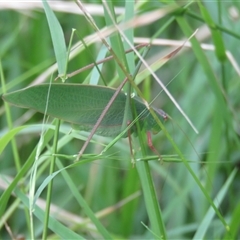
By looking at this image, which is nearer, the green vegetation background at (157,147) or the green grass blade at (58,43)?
the green grass blade at (58,43)

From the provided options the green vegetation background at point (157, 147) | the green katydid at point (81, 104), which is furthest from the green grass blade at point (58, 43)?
the green vegetation background at point (157, 147)

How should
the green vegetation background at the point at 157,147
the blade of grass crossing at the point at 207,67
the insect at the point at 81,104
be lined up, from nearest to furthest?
the insect at the point at 81,104, the blade of grass crossing at the point at 207,67, the green vegetation background at the point at 157,147

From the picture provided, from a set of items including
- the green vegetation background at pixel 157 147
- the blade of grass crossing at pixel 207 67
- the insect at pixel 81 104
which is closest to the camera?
the insect at pixel 81 104

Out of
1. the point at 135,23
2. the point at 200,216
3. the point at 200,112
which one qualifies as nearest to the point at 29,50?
the point at 200,112

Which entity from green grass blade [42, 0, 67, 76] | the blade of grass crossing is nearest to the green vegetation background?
the blade of grass crossing

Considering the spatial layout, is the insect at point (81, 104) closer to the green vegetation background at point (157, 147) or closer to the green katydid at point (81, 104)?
the green katydid at point (81, 104)

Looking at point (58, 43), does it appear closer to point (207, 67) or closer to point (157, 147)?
point (207, 67)

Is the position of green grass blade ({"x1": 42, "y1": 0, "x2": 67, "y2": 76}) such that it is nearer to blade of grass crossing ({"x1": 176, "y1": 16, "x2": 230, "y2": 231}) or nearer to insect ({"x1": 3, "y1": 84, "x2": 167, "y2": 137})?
insect ({"x1": 3, "y1": 84, "x2": 167, "y2": 137})
